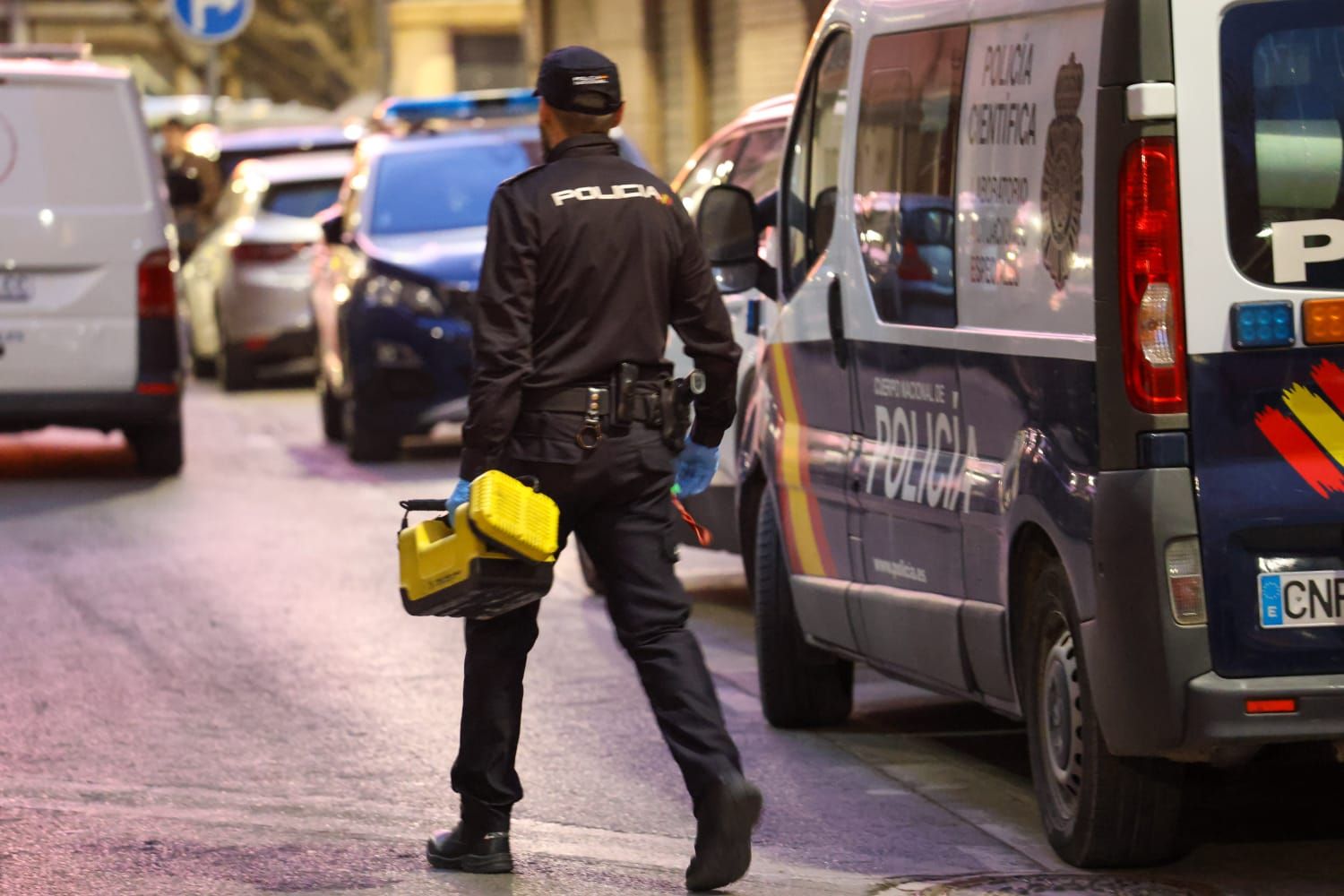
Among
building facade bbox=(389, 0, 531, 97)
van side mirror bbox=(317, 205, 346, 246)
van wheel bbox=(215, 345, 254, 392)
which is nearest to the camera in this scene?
van side mirror bbox=(317, 205, 346, 246)

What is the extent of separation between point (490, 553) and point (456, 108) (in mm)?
12200

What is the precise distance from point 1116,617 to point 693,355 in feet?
3.84

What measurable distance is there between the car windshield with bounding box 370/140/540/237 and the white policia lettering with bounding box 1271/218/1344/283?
11144mm

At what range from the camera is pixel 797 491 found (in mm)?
8047

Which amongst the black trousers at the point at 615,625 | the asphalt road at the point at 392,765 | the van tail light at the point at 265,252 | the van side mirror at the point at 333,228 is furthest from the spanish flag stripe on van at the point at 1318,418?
the van tail light at the point at 265,252

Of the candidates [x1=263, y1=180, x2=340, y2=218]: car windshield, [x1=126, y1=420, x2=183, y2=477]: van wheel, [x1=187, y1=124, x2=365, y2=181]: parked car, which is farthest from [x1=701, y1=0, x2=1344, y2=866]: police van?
[x1=187, y1=124, x2=365, y2=181]: parked car

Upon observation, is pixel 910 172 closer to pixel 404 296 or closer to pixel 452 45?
pixel 404 296

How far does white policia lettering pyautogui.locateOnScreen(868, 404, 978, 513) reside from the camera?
6.79 m

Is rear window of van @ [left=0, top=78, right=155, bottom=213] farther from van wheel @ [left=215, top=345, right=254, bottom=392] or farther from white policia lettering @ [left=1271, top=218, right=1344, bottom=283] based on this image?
white policia lettering @ [left=1271, top=218, right=1344, bottom=283]

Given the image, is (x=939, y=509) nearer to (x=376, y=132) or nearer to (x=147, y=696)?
(x=147, y=696)

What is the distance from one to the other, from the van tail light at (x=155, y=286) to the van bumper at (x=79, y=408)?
1.49ft

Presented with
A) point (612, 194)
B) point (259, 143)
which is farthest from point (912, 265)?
point (259, 143)

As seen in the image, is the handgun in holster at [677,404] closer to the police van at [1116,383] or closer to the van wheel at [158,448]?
the police van at [1116,383]

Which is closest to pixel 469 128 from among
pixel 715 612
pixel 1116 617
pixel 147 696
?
pixel 715 612
